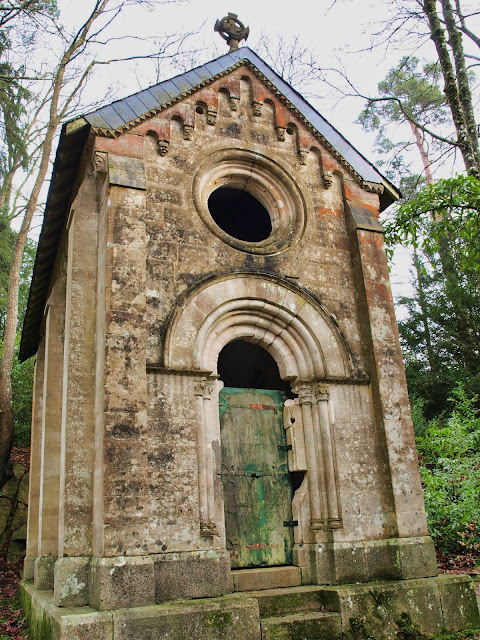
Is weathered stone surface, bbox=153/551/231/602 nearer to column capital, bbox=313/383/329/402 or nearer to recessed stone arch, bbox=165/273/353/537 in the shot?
recessed stone arch, bbox=165/273/353/537

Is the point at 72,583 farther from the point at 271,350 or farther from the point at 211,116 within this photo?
the point at 211,116

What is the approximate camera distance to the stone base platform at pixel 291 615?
5.72 m

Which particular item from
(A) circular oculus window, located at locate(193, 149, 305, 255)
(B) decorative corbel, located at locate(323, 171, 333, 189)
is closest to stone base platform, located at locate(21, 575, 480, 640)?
(A) circular oculus window, located at locate(193, 149, 305, 255)

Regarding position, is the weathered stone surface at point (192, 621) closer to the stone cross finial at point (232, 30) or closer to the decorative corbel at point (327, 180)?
the decorative corbel at point (327, 180)

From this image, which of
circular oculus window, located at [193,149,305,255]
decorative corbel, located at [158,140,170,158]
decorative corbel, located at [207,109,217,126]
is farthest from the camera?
decorative corbel, located at [207,109,217,126]

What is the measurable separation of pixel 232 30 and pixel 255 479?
7744 mm

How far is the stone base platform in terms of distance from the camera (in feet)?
18.8

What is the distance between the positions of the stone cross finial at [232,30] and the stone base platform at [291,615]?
8.83 m

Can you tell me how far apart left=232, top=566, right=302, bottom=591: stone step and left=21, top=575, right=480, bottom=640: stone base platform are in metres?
0.15

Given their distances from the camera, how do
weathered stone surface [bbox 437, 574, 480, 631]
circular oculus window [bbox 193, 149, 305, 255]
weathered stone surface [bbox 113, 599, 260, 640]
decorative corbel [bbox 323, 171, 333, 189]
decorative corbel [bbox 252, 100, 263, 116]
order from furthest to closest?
decorative corbel [bbox 323, 171, 333, 189], decorative corbel [bbox 252, 100, 263, 116], circular oculus window [bbox 193, 149, 305, 255], weathered stone surface [bbox 437, 574, 480, 631], weathered stone surface [bbox 113, 599, 260, 640]

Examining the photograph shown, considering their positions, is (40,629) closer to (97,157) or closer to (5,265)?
(97,157)

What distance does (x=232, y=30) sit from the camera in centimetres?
1037

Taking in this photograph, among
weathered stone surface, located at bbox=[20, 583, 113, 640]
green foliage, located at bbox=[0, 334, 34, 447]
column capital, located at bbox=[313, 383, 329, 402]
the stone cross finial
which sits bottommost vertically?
weathered stone surface, located at bbox=[20, 583, 113, 640]

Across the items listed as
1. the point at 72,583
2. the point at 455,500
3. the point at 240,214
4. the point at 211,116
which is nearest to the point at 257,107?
the point at 211,116
